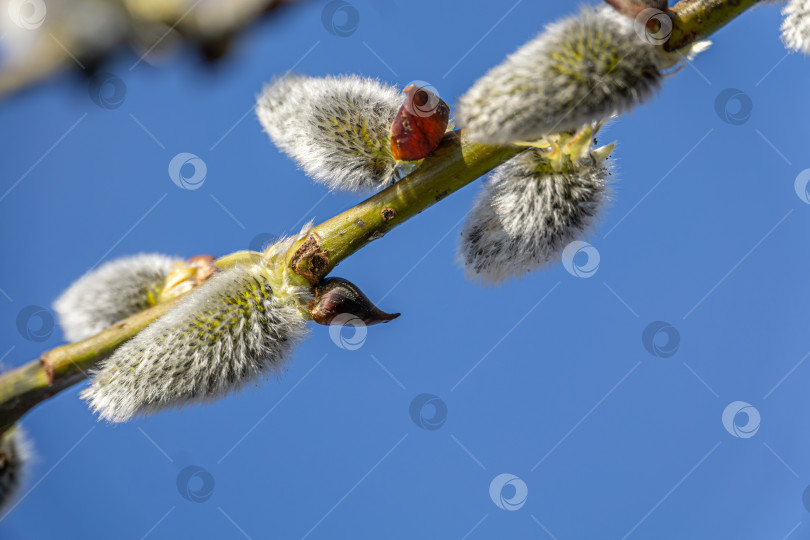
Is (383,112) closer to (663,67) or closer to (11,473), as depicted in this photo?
(663,67)

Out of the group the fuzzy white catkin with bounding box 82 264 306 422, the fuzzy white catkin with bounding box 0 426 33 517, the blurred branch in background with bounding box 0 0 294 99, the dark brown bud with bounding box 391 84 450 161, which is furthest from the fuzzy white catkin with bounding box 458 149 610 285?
the fuzzy white catkin with bounding box 0 426 33 517

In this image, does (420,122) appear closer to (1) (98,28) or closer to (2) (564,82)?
(2) (564,82)

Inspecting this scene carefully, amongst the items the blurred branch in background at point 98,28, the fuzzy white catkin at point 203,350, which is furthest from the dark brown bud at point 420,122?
the blurred branch in background at point 98,28

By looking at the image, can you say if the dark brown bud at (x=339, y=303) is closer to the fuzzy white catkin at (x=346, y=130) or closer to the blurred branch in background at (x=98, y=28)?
the fuzzy white catkin at (x=346, y=130)

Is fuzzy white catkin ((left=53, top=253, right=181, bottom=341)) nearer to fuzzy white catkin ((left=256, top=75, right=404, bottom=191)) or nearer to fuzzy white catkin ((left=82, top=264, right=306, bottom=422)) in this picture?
fuzzy white catkin ((left=82, top=264, right=306, bottom=422))

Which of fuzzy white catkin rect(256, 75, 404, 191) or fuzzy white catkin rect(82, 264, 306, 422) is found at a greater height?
fuzzy white catkin rect(256, 75, 404, 191)

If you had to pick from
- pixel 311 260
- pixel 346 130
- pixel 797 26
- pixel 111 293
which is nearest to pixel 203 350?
pixel 311 260

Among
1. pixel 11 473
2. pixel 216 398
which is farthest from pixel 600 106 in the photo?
pixel 11 473
